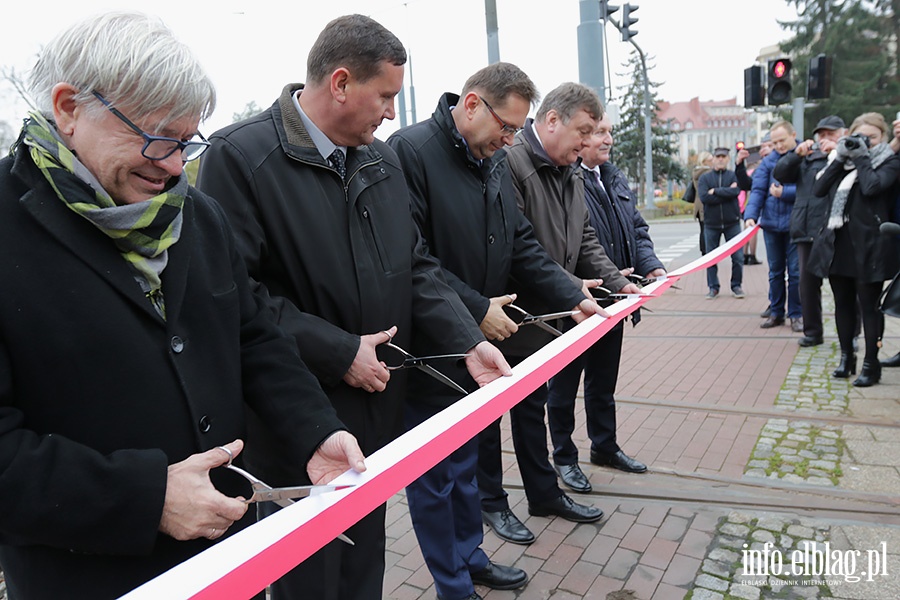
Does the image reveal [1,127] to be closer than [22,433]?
No

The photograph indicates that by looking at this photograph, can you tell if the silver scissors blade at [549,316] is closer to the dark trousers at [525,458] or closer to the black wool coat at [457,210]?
the black wool coat at [457,210]

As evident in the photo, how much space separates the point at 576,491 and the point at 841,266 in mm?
3516

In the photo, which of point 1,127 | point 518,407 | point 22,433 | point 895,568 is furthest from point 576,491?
point 1,127

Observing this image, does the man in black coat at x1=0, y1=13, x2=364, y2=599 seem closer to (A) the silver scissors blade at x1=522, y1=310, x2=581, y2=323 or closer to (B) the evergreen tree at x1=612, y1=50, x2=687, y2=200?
(A) the silver scissors blade at x1=522, y1=310, x2=581, y2=323

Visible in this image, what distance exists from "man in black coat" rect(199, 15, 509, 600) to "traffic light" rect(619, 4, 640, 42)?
1351cm

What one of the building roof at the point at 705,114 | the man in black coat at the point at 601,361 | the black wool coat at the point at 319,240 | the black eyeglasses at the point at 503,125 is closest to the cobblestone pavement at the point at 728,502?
the man in black coat at the point at 601,361

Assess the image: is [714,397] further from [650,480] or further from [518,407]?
[518,407]

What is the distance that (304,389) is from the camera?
1.80m

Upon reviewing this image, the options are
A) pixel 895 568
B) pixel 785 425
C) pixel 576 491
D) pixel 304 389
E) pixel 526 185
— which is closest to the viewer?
pixel 304 389

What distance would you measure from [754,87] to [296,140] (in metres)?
11.0

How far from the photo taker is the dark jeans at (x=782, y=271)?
809cm

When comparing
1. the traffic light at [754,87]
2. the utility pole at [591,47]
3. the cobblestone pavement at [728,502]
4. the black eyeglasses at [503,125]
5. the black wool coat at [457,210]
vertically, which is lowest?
the cobblestone pavement at [728,502]

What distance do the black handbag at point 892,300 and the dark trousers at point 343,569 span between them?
15.2ft

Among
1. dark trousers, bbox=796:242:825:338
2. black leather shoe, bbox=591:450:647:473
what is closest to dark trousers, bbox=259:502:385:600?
black leather shoe, bbox=591:450:647:473
